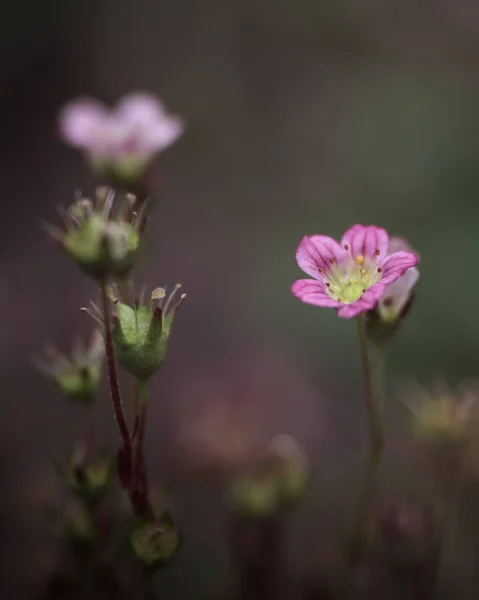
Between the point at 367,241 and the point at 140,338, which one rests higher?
the point at 367,241

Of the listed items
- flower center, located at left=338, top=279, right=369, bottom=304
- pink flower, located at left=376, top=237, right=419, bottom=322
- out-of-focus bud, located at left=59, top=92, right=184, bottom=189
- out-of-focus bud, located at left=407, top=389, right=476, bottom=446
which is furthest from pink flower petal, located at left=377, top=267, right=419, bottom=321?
out-of-focus bud, located at left=59, top=92, right=184, bottom=189

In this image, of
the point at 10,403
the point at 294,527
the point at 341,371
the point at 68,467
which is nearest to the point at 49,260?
the point at 10,403

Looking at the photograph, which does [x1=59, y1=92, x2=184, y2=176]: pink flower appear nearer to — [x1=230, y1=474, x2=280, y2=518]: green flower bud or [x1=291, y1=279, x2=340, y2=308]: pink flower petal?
[x1=291, y1=279, x2=340, y2=308]: pink flower petal

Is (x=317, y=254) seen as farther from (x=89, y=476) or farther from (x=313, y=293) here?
(x=89, y=476)

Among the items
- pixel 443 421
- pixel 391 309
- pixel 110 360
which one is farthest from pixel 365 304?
pixel 443 421

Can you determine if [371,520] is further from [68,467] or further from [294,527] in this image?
[68,467]
